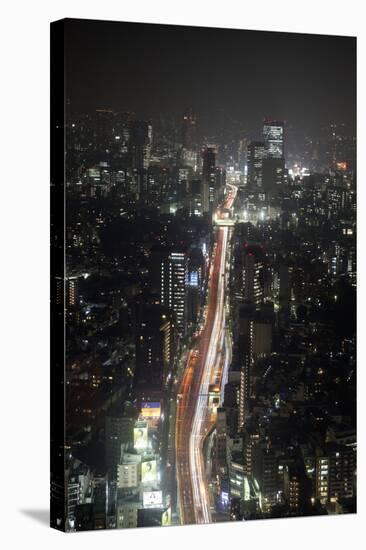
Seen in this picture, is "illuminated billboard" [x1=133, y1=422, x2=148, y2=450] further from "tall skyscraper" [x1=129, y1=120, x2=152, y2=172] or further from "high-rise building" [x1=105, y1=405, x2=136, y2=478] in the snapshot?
"tall skyscraper" [x1=129, y1=120, x2=152, y2=172]

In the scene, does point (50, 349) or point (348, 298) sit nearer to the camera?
point (50, 349)

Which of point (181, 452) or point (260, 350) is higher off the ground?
point (260, 350)

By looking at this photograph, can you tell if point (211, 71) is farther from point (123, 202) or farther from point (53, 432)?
point (53, 432)

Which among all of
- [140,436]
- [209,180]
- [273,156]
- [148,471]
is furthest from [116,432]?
[273,156]

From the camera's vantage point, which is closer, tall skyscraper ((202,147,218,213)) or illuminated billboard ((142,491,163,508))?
illuminated billboard ((142,491,163,508))

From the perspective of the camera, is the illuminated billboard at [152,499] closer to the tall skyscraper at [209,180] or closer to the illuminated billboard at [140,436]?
the illuminated billboard at [140,436]

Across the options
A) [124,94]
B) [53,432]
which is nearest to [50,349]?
[53,432]

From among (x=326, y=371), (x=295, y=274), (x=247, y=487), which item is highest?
(x=295, y=274)

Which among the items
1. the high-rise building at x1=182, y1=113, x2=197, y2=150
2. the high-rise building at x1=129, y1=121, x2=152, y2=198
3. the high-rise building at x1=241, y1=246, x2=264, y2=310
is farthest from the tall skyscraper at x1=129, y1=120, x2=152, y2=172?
the high-rise building at x1=241, y1=246, x2=264, y2=310
